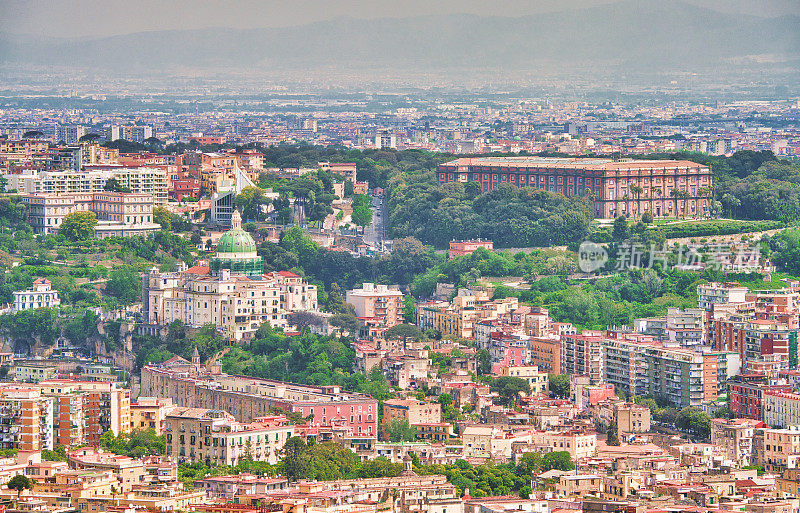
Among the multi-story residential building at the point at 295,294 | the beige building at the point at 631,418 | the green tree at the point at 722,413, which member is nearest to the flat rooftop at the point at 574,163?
the multi-story residential building at the point at 295,294

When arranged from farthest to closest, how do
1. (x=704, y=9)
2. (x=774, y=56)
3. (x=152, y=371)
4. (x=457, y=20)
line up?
(x=774, y=56) < (x=704, y=9) < (x=457, y=20) < (x=152, y=371)

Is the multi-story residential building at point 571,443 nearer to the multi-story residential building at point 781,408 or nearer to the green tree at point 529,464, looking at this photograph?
the green tree at point 529,464

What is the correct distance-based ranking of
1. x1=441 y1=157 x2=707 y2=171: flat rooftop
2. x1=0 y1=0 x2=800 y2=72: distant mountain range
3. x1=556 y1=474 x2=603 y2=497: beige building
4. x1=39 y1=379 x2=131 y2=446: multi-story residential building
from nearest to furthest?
x1=556 y1=474 x2=603 y2=497: beige building → x1=39 y1=379 x2=131 y2=446: multi-story residential building → x1=441 y1=157 x2=707 y2=171: flat rooftop → x1=0 y1=0 x2=800 y2=72: distant mountain range

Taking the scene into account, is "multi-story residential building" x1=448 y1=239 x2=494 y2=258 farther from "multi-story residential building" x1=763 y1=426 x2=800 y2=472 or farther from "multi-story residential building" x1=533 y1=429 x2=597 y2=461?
"multi-story residential building" x1=763 y1=426 x2=800 y2=472

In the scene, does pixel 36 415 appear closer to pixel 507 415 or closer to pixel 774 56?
pixel 507 415

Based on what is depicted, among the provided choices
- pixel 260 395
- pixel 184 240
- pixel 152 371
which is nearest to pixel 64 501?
pixel 260 395

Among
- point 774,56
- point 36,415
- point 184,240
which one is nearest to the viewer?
point 36,415

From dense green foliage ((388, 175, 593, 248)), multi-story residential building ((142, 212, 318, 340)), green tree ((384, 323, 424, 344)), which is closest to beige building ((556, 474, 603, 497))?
green tree ((384, 323, 424, 344))
